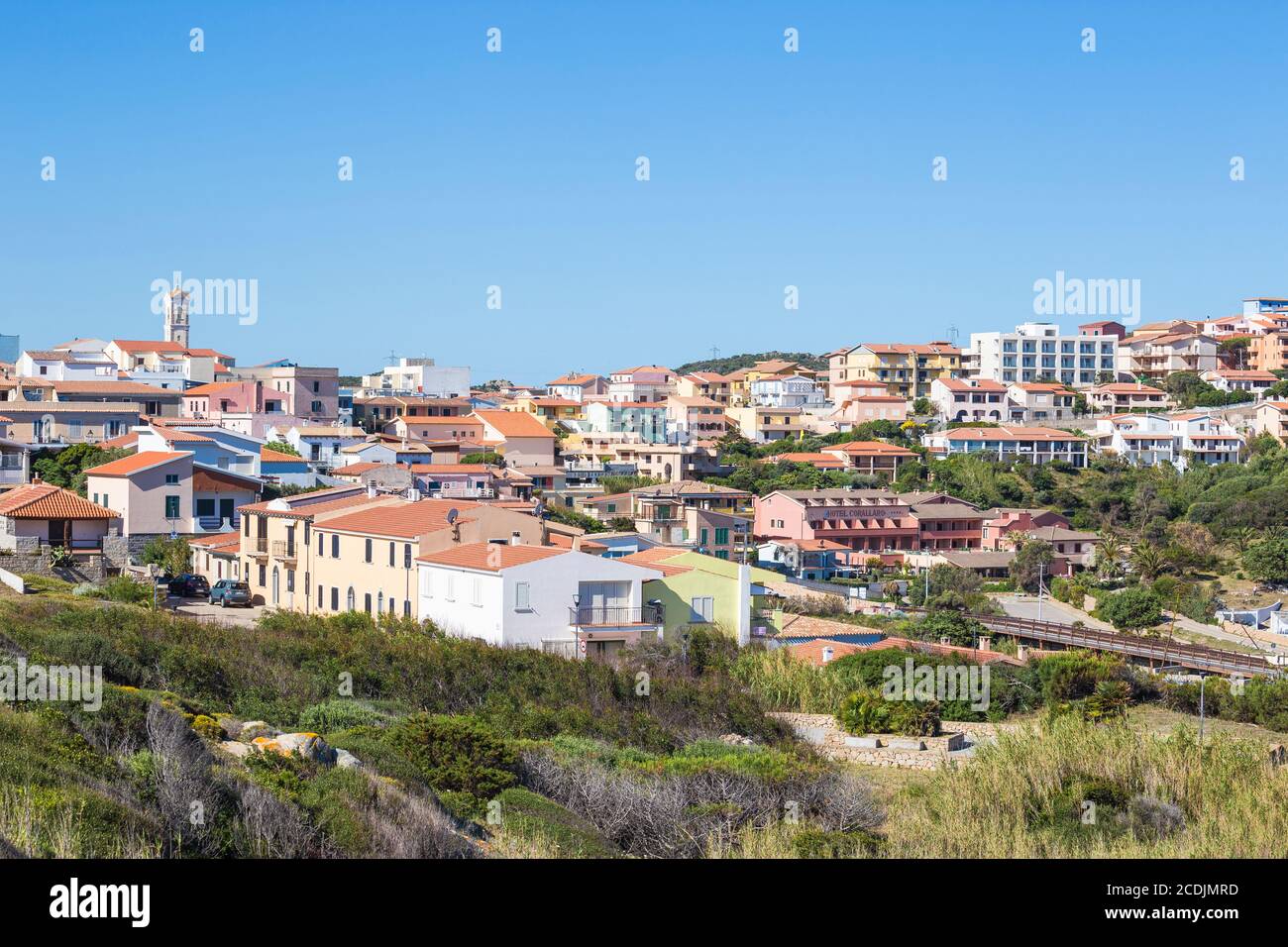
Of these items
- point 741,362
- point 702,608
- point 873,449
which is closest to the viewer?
point 702,608

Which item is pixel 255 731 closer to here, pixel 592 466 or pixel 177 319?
pixel 592 466

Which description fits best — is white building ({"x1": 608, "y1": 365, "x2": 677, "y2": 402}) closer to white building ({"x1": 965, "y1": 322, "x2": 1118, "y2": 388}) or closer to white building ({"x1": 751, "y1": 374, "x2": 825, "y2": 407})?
white building ({"x1": 751, "y1": 374, "x2": 825, "y2": 407})

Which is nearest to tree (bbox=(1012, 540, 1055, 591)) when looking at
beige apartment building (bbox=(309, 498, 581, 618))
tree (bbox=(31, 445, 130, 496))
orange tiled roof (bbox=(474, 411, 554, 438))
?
orange tiled roof (bbox=(474, 411, 554, 438))

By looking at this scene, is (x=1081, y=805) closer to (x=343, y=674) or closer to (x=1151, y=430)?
(x=343, y=674)

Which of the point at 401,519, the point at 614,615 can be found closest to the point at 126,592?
the point at 401,519

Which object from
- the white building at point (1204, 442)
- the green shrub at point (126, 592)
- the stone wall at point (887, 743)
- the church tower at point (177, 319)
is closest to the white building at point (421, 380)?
the church tower at point (177, 319)
